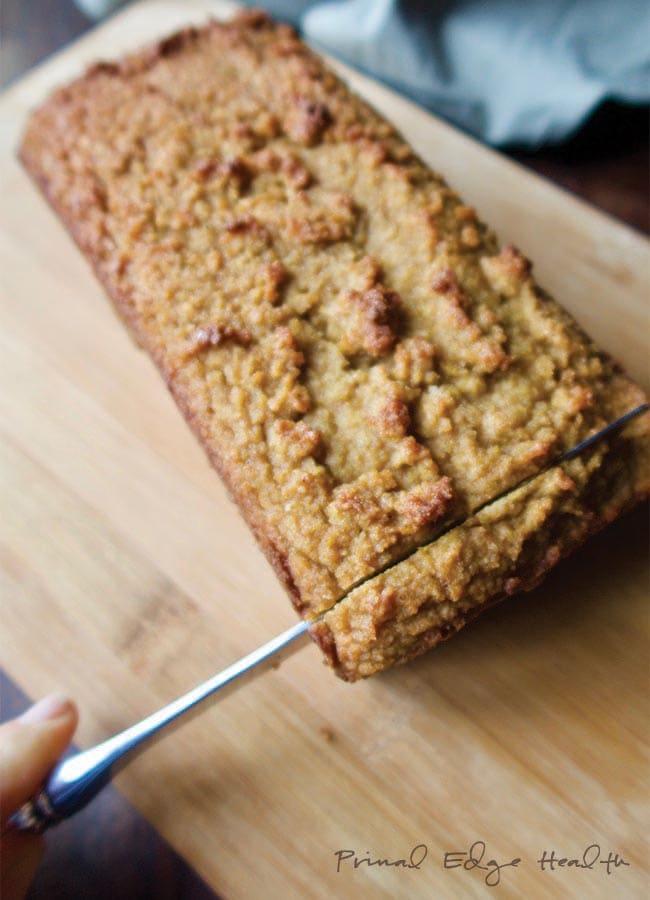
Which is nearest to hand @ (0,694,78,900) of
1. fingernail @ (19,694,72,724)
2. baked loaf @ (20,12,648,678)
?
fingernail @ (19,694,72,724)

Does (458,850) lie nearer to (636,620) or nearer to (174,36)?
(636,620)

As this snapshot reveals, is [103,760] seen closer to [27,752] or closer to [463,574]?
[27,752]

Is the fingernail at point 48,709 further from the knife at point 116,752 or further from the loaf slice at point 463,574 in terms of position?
the loaf slice at point 463,574

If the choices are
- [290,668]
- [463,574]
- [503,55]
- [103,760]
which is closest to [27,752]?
[103,760]

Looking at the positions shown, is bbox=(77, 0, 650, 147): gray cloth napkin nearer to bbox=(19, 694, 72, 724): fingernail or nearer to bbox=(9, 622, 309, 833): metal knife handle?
bbox=(9, 622, 309, 833): metal knife handle

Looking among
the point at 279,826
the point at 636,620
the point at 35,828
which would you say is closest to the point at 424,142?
the point at 636,620

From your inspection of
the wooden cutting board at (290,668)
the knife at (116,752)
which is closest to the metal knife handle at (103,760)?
the knife at (116,752)
